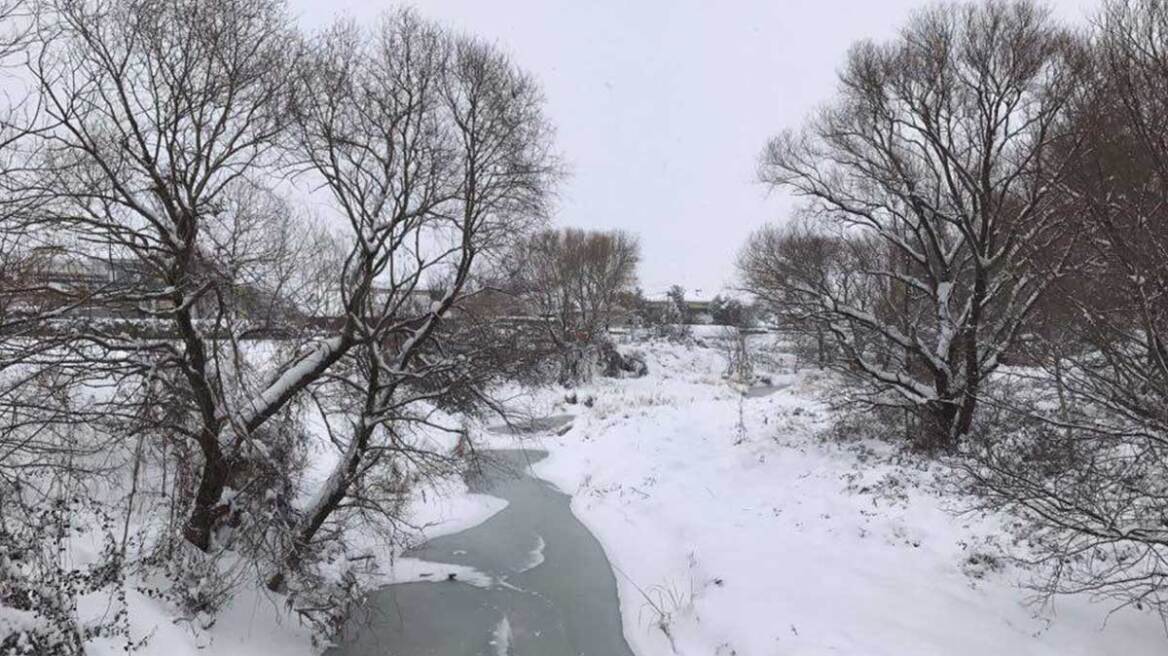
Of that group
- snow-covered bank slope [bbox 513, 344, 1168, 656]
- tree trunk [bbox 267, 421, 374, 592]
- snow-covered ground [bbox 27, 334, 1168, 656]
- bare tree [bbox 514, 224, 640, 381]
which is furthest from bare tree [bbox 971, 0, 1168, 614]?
bare tree [bbox 514, 224, 640, 381]

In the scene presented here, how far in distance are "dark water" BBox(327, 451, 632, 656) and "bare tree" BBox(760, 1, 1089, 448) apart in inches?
262

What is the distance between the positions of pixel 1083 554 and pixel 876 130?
8.17 meters

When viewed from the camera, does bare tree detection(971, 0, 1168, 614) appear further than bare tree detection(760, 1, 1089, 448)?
No

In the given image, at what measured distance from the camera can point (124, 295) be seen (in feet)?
22.1

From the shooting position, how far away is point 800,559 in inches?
377

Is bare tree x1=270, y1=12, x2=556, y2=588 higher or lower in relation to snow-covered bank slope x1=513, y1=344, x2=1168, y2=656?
higher

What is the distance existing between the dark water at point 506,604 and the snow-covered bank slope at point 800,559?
1.66ft

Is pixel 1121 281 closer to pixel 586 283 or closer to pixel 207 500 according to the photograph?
pixel 207 500

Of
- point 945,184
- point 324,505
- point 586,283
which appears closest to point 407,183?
point 324,505

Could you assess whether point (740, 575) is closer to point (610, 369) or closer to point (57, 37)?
point (57, 37)

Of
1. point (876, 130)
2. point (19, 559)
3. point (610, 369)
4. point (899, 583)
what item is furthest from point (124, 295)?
point (610, 369)

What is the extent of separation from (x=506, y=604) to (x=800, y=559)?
431 cm

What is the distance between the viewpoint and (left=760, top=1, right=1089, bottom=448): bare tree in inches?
433

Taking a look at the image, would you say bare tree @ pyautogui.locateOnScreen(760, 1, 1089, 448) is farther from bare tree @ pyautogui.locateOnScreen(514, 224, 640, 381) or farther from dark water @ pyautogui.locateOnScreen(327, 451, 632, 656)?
bare tree @ pyautogui.locateOnScreen(514, 224, 640, 381)
